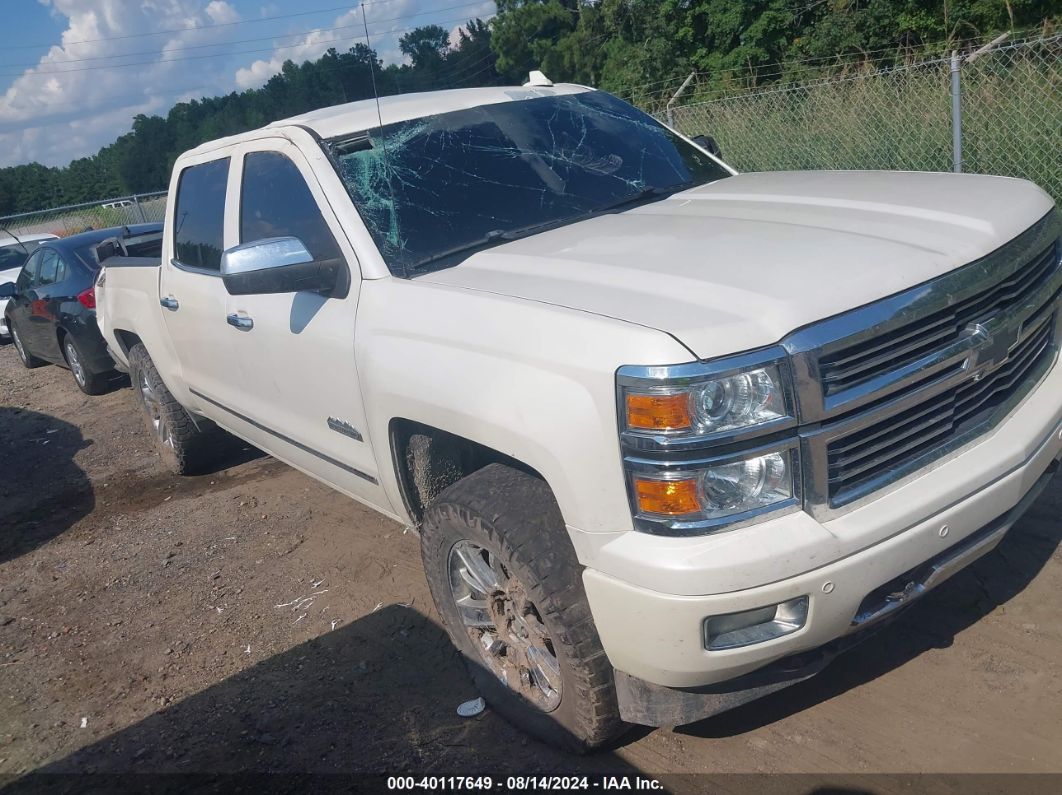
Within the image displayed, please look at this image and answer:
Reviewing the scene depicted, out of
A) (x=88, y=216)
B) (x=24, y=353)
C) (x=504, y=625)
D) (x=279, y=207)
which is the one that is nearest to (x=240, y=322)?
(x=279, y=207)

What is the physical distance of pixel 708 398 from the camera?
7.65 feet

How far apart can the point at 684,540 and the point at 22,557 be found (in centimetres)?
468

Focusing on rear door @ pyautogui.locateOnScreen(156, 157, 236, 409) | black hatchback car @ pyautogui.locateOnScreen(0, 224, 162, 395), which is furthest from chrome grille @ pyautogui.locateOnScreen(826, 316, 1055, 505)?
black hatchback car @ pyautogui.locateOnScreen(0, 224, 162, 395)

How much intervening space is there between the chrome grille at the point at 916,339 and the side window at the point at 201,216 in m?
3.15

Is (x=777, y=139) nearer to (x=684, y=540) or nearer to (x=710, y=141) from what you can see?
(x=710, y=141)

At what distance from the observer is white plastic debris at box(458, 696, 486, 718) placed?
131 inches

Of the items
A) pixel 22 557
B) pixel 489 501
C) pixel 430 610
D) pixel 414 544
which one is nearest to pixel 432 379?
pixel 489 501

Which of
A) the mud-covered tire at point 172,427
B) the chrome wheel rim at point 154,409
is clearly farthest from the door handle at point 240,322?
the chrome wheel rim at point 154,409

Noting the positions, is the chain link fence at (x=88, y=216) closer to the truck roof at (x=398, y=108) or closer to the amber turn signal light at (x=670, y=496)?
the truck roof at (x=398, y=108)

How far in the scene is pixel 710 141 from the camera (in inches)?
203

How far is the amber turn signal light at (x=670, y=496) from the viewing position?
2.36 metres

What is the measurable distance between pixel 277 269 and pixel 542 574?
4.92 feet

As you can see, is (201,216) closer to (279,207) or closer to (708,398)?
(279,207)

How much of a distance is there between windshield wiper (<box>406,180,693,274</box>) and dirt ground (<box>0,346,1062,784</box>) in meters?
1.56
